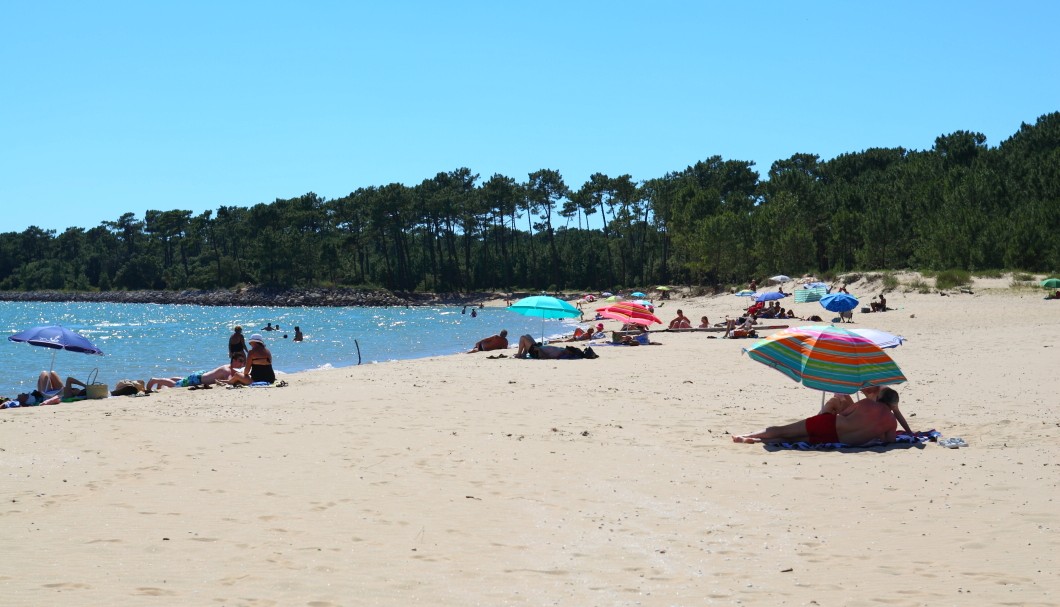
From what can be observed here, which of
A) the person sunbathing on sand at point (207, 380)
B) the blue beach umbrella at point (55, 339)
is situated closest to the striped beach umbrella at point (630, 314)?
the person sunbathing on sand at point (207, 380)

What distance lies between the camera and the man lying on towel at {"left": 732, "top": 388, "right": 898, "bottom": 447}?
9156 millimetres

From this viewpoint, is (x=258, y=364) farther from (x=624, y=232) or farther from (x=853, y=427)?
(x=624, y=232)

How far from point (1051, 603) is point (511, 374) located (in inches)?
519

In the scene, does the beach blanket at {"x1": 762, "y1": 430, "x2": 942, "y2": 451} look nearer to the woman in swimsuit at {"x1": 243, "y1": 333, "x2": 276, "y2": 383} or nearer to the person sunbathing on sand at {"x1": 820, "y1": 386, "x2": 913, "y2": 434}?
the person sunbathing on sand at {"x1": 820, "y1": 386, "x2": 913, "y2": 434}

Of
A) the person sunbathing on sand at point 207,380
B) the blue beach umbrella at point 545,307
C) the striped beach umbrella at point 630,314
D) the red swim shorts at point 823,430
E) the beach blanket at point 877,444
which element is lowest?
the beach blanket at point 877,444

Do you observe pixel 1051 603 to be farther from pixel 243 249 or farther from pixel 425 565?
pixel 243 249

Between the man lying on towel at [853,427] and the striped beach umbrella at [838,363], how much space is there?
8.2 inches

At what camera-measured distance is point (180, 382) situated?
16.9 meters

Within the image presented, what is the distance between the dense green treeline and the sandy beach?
40789 mm

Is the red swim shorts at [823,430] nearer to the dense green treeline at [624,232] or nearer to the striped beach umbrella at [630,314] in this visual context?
the striped beach umbrella at [630,314]

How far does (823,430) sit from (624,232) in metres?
87.9

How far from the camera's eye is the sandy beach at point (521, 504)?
4.96 metres

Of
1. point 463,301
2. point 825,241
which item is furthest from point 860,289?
point 463,301

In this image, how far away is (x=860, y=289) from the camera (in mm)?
46906
